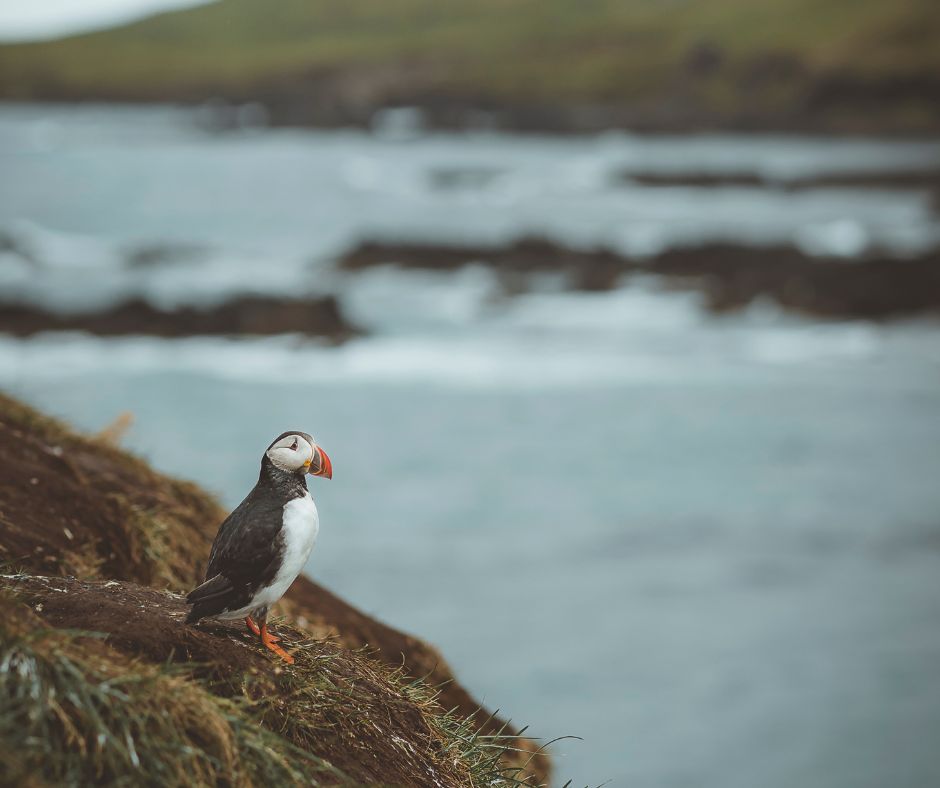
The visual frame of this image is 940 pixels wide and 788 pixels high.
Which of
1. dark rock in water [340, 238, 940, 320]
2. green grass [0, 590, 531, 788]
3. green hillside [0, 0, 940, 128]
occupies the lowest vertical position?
green grass [0, 590, 531, 788]

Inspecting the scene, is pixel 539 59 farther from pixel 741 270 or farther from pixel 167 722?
pixel 167 722

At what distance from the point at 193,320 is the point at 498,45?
466 ft

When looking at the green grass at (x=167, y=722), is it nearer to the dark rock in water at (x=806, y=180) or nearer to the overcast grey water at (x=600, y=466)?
the overcast grey water at (x=600, y=466)

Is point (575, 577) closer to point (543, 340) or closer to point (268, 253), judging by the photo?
point (543, 340)

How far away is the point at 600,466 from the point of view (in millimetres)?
21625

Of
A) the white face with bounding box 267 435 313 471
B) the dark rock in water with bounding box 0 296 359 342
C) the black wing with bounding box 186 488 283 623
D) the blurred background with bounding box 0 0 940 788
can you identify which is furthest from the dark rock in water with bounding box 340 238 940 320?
the black wing with bounding box 186 488 283 623

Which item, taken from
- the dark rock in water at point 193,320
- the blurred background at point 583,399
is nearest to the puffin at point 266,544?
the blurred background at point 583,399

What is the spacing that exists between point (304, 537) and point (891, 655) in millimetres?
11654

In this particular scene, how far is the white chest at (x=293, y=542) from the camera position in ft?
13.4

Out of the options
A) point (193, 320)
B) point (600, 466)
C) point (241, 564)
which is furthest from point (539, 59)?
point (241, 564)

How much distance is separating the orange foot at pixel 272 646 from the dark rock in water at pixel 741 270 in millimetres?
32852

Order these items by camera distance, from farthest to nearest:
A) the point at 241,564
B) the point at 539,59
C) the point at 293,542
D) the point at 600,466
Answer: the point at 539,59
the point at 600,466
the point at 293,542
the point at 241,564

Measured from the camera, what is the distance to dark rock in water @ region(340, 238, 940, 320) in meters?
36.2

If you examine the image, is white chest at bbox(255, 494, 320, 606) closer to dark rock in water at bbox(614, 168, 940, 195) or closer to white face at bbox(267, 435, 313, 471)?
white face at bbox(267, 435, 313, 471)
